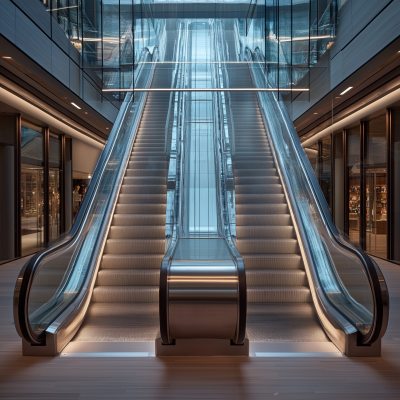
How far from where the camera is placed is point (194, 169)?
23.1ft

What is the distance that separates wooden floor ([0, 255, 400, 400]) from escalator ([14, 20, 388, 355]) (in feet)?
0.66

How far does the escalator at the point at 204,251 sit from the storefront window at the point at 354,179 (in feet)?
10.2

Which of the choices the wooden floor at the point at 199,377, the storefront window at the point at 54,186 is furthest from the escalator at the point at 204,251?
the storefront window at the point at 54,186

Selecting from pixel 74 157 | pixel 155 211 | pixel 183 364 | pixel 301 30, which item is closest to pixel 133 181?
pixel 155 211

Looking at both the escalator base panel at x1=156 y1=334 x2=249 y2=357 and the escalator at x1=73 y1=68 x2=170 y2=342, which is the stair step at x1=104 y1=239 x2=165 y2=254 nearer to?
the escalator at x1=73 y1=68 x2=170 y2=342

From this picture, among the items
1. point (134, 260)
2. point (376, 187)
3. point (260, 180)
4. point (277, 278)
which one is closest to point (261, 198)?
point (260, 180)

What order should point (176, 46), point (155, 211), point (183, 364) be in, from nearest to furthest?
point (183, 364) < point (155, 211) < point (176, 46)

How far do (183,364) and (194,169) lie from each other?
4263 millimetres

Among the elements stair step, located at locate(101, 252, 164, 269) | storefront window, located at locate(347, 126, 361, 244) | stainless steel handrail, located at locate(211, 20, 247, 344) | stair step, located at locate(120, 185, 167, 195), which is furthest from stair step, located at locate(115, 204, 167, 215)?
storefront window, located at locate(347, 126, 361, 244)

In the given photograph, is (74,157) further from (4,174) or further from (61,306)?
(61,306)

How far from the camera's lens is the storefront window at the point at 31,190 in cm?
973

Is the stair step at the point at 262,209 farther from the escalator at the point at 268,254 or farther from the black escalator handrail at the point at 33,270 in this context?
the black escalator handrail at the point at 33,270

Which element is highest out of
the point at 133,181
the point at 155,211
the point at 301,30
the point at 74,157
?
the point at 301,30

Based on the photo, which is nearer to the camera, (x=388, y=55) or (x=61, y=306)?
(x=61, y=306)
